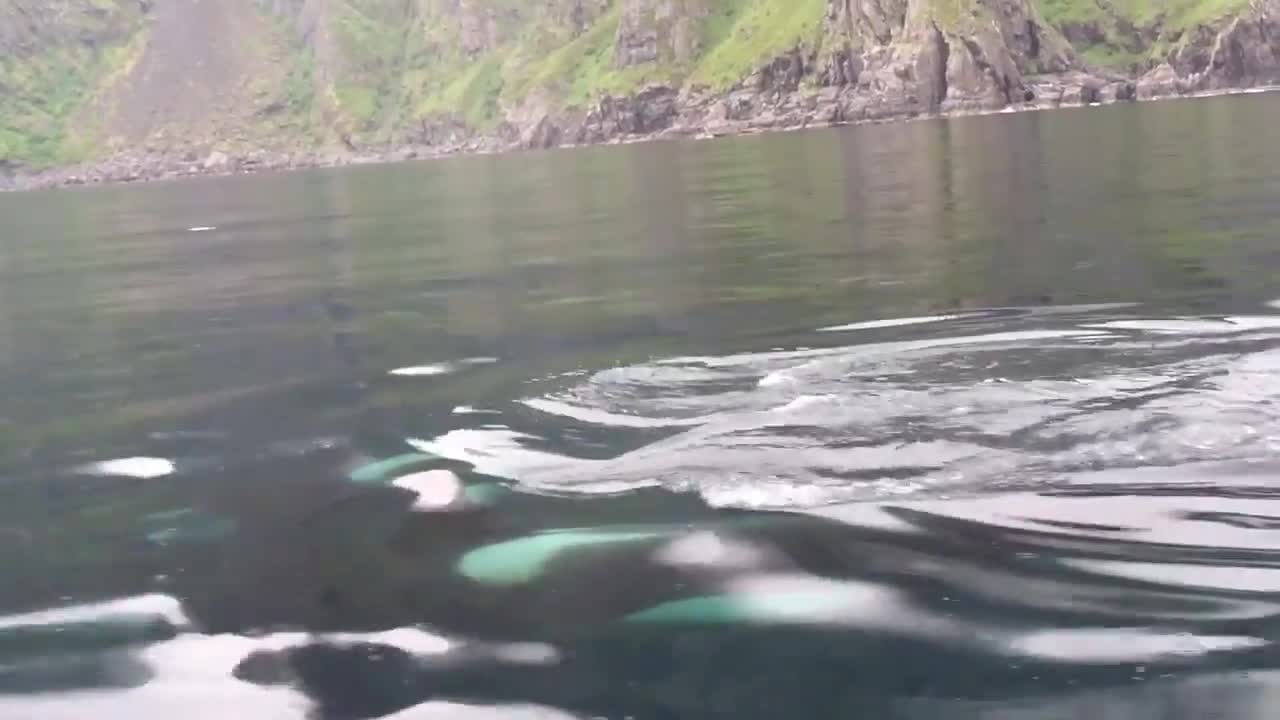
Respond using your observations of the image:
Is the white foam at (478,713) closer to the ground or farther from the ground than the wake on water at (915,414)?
closer to the ground

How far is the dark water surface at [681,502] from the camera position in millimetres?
7023

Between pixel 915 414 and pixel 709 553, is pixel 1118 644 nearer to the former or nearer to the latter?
pixel 709 553

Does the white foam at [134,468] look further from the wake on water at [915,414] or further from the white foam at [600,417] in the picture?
the white foam at [600,417]

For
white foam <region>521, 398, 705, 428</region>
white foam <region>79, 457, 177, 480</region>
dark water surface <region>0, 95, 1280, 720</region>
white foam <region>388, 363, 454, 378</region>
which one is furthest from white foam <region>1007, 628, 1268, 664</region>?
white foam <region>388, 363, 454, 378</region>

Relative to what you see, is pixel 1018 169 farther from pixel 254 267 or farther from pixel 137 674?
pixel 137 674

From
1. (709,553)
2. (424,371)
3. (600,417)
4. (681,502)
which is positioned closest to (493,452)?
(600,417)

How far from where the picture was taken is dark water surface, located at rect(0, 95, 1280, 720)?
7023 mm

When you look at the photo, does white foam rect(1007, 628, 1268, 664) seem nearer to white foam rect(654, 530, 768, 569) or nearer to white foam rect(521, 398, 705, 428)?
white foam rect(654, 530, 768, 569)

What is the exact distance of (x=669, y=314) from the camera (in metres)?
19.2

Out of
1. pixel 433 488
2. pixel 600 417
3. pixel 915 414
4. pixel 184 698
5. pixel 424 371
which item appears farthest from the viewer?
pixel 424 371

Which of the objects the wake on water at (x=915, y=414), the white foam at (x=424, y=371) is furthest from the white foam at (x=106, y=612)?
the white foam at (x=424, y=371)

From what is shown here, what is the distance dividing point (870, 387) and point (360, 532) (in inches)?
209

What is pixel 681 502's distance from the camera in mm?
9789

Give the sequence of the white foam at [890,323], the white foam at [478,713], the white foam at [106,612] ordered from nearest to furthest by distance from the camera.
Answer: the white foam at [478,713] → the white foam at [106,612] → the white foam at [890,323]
